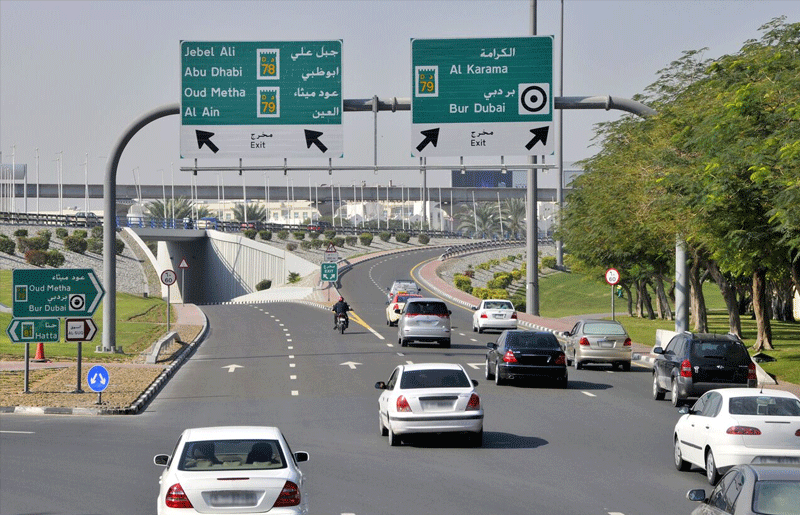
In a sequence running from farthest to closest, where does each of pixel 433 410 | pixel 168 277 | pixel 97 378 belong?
pixel 168 277 < pixel 97 378 < pixel 433 410

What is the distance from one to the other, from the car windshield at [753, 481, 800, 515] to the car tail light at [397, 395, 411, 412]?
1085 centimetres

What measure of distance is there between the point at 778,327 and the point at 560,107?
3667 centimetres

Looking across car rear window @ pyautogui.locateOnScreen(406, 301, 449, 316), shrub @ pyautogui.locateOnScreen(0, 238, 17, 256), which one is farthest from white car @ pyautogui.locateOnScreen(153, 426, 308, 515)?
shrub @ pyautogui.locateOnScreen(0, 238, 17, 256)

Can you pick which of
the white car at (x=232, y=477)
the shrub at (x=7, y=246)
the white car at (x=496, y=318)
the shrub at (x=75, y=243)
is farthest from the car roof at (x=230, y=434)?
the shrub at (x=75, y=243)

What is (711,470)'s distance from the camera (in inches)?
629

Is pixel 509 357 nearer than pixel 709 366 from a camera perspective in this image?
No

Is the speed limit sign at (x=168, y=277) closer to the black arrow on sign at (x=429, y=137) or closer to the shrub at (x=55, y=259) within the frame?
the black arrow on sign at (x=429, y=137)

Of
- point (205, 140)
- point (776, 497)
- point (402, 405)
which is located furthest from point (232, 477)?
point (205, 140)

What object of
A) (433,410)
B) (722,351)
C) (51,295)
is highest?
(51,295)

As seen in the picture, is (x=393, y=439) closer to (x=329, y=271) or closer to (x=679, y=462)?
(x=679, y=462)

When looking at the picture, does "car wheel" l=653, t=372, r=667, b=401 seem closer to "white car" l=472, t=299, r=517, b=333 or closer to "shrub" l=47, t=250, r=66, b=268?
"white car" l=472, t=299, r=517, b=333

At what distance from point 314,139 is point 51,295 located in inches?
334

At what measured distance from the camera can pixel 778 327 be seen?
63375 mm

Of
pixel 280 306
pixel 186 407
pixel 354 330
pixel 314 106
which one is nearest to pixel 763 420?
pixel 186 407
